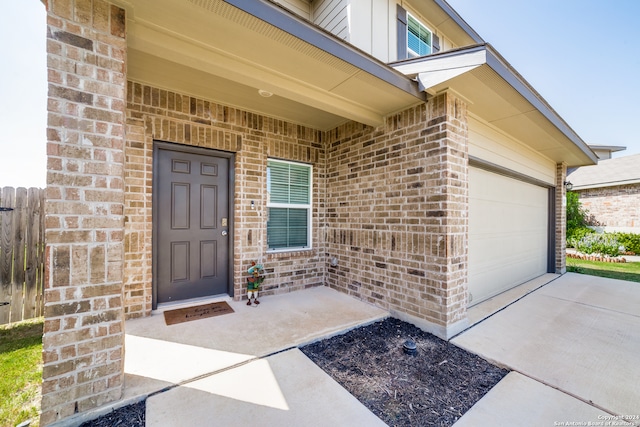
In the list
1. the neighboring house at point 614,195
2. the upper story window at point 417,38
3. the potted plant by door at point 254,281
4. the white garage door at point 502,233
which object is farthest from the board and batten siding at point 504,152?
the neighboring house at point 614,195

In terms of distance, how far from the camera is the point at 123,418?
1615mm

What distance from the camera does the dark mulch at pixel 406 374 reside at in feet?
5.89

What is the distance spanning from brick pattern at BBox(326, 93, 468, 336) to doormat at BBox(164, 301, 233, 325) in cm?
190

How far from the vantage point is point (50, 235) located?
5.05 feet

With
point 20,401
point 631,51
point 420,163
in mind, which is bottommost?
point 20,401

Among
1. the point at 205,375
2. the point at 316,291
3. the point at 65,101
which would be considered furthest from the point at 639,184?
the point at 65,101

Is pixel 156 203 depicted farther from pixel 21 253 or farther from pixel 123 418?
pixel 123 418

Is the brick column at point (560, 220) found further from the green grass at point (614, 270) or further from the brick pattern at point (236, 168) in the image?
the brick pattern at point (236, 168)

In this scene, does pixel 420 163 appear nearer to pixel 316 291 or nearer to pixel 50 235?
pixel 316 291

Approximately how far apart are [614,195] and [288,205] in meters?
14.8

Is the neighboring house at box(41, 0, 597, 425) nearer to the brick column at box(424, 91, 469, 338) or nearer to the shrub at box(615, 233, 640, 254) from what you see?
the brick column at box(424, 91, 469, 338)

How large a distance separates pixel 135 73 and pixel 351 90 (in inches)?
96.6

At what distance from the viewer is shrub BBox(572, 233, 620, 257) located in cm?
847

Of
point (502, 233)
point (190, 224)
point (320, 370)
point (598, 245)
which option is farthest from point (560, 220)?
point (190, 224)
